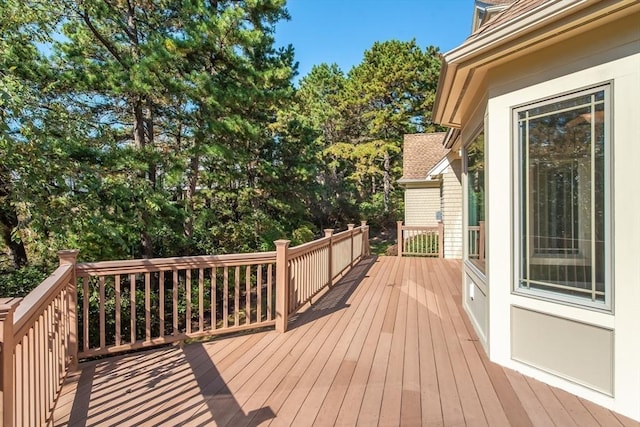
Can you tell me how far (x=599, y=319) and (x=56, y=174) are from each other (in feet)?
18.8

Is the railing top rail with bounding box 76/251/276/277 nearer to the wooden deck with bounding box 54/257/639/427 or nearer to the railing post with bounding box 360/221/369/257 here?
the wooden deck with bounding box 54/257/639/427

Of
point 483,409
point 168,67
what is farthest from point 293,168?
point 483,409

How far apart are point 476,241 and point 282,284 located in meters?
2.44

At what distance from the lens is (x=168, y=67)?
7.86 meters

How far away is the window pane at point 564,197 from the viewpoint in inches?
103

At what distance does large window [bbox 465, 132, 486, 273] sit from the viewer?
13.0ft

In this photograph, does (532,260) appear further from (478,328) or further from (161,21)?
(161,21)

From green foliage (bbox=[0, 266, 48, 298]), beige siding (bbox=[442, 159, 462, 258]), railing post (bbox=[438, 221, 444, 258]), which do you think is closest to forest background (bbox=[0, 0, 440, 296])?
green foliage (bbox=[0, 266, 48, 298])

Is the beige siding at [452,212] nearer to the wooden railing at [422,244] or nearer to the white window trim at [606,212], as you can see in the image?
the wooden railing at [422,244]

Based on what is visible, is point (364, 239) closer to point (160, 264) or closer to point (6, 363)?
point (160, 264)

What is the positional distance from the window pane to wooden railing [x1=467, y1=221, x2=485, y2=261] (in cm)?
90

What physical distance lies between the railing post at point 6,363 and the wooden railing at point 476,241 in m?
3.96

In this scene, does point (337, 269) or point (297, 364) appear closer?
point (297, 364)

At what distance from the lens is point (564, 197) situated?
2824mm
